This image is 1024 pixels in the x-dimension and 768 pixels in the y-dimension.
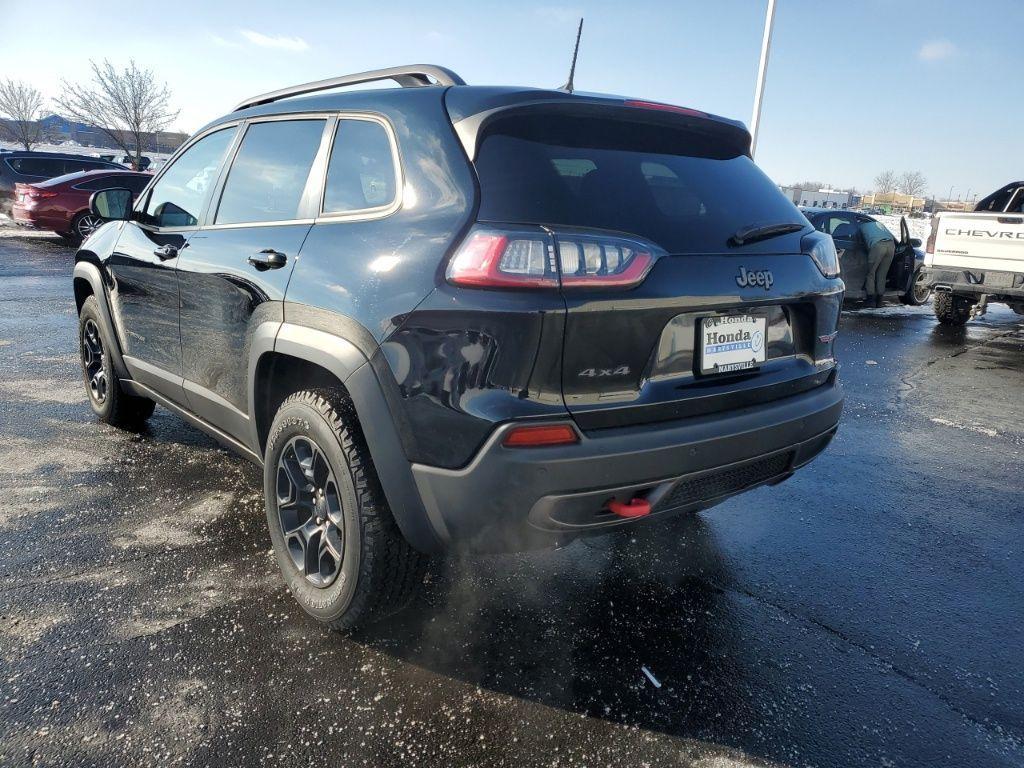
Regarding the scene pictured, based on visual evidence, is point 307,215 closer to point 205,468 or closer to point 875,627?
Result: point 205,468

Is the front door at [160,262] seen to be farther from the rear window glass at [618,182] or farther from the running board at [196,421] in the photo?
the rear window glass at [618,182]

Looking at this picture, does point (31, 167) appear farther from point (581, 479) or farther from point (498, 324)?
point (581, 479)

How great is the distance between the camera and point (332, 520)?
7.75 feet

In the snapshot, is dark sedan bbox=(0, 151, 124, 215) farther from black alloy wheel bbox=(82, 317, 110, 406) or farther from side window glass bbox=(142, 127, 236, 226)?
side window glass bbox=(142, 127, 236, 226)

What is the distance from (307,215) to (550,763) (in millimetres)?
1907

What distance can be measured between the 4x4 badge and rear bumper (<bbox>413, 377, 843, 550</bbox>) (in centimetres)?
40

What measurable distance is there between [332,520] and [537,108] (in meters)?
1.46

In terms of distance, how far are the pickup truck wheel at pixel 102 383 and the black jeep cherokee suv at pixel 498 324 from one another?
1599 mm

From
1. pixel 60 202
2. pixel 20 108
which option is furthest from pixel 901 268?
pixel 20 108

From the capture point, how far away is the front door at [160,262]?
3.24 m

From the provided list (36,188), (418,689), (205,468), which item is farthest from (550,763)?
(36,188)

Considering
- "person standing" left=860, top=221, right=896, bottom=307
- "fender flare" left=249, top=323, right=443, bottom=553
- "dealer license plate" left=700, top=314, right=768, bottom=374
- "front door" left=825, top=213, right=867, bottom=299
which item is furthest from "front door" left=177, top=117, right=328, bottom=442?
"person standing" left=860, top=221, right=896, bottom=307

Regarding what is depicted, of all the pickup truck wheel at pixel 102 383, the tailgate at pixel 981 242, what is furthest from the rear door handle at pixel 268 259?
the tailgate at pixel 981 242

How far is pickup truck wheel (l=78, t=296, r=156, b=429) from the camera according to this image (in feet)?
13.4
